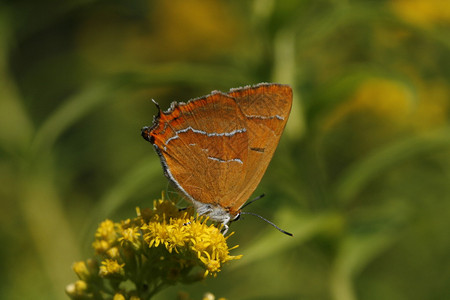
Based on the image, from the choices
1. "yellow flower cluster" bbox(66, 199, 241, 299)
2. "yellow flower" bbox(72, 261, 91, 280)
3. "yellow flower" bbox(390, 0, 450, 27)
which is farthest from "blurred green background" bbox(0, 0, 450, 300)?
"yellow flower" bbox(72, 261, 91, 280)

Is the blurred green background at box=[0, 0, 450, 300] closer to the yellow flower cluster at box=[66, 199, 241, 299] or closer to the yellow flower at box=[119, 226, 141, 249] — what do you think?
the yellow flower cluster at box=[66, 199, 241, 299]

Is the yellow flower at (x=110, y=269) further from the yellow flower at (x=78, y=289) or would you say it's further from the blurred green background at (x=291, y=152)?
the blurred green background at (x=291, y=152)

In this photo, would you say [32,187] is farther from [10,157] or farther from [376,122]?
[376,122]

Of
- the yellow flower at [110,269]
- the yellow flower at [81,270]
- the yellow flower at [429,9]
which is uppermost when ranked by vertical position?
the yellow flower at [429,9]

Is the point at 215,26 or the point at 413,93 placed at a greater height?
the point at 215,26

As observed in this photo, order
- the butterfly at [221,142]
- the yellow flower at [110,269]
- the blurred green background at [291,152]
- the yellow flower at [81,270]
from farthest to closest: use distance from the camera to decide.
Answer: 1. the blurred green background at [291,152]
2. the butterfly at [221,142]
3. the yellow flower at [81,270]
4. the yellow flower at [110,269]

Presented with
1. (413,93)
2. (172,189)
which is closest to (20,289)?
(172,189)

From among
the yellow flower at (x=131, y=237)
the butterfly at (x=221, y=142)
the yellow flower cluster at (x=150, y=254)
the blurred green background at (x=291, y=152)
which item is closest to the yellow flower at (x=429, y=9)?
the blurred green background at (x=291, y=152)
